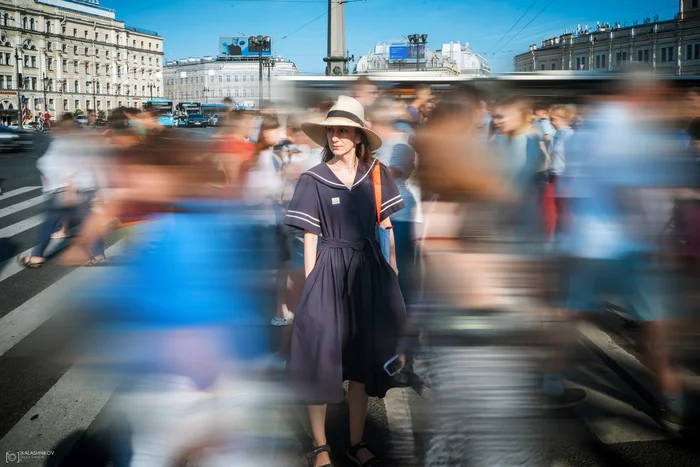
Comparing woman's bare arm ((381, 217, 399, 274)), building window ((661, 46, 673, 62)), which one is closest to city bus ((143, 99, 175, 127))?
woman's bare arm ((381, 217, 399, 274))

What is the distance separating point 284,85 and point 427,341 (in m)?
2.54

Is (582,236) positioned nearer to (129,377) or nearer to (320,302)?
(320,302)

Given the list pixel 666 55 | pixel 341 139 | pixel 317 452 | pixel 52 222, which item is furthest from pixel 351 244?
pixel 666 55

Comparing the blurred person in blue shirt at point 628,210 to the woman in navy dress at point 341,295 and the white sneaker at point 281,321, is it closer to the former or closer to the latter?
the woman in navy dress at point 341,295

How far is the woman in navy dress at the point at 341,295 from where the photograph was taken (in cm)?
271

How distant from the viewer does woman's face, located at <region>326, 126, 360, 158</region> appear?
9.46ft

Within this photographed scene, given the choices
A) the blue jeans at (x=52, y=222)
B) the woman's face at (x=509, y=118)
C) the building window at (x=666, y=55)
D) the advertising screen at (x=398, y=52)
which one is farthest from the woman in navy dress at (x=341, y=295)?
the advertising screen at (x=398, y=52)

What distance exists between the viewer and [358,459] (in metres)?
2.92

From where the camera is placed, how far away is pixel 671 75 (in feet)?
11.2

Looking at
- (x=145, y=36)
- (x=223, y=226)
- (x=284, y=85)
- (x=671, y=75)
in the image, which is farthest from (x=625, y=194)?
(x=145, y=36)

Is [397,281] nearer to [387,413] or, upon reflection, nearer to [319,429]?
[319,429]

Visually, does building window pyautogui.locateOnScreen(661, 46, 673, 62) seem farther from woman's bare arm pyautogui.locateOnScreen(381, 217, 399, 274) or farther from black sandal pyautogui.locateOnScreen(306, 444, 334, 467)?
black sandal pyautogui.locateOnScreen(306, 444, 334, 467)

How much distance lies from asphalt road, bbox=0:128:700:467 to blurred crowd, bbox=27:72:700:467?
4.2 inches

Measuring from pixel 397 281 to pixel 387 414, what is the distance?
1.16 metres
